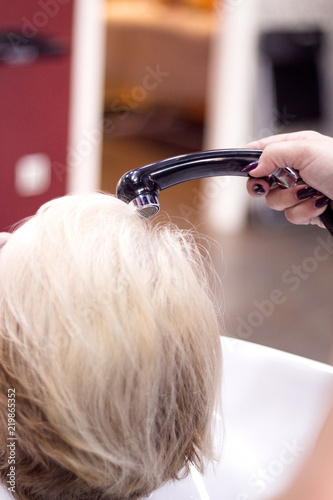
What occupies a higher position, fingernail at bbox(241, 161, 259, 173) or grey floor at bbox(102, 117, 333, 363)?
fingernail at bbox(241, 161, 259, 173)

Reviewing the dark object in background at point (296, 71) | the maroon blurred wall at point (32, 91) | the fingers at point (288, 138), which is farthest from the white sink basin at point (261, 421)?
the dark object in background at point (296, 71)

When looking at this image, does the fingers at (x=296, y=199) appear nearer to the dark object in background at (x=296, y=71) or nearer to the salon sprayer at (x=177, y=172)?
the salon sprayer at (x=177, y=172)

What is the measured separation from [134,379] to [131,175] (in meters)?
0.23

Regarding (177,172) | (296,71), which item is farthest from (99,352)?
(296,71)

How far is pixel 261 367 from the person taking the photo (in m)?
0.78

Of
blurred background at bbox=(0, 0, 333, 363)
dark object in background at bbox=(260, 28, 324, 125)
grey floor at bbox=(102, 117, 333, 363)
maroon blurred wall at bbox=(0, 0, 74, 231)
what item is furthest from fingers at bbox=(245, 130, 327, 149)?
dark object in background at bbox=(260, 28, 324, 125)

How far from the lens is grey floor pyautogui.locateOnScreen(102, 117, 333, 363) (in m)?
2.13

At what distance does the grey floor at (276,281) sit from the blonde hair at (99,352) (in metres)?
1.21

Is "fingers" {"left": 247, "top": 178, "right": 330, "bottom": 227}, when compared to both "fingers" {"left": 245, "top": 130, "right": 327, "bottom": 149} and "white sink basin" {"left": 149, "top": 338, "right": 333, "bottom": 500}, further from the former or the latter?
"white sink basin" {"left": 149, "top": 338, "right": 333, "bottom": 500}

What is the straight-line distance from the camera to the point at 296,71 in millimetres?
2904

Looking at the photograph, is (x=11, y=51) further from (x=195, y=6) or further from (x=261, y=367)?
(x=195, y=6)

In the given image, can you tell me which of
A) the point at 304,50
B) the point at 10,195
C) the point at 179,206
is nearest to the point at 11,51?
the point at 10,195

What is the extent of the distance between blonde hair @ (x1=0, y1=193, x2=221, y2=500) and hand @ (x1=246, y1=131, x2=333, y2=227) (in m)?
0.20

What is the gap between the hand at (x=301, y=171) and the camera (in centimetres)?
72
